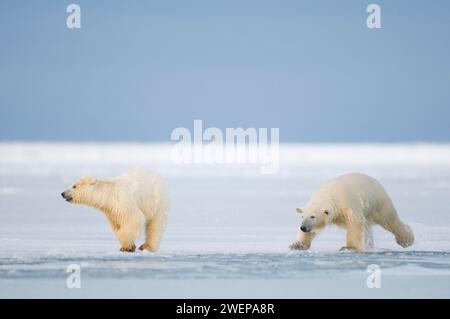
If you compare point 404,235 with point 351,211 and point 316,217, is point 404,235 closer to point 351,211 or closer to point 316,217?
point 351,211

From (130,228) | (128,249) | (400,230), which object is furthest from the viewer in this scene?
(400,230)

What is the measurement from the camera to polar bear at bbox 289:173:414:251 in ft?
27.9

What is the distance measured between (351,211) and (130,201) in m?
1.92

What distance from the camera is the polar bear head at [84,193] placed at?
8.52m

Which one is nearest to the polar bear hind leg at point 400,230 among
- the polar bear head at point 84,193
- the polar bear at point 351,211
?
the polar bear at point 351,211

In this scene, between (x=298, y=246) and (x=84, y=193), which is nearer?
(x=84, y=193)

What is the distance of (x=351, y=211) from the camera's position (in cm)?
852

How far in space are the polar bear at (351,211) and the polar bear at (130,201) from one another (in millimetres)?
1251

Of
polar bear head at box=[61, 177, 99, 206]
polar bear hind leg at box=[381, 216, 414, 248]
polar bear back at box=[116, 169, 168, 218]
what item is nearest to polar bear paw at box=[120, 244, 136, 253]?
polar bear back at box=[116, 169, 168, 218]

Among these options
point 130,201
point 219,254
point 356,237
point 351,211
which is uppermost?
point 130,201

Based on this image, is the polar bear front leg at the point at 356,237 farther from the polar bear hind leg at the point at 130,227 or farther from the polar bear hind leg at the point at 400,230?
the polar bear hind leg at the point at 130,227

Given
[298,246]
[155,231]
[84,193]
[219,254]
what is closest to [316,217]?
[298,246]

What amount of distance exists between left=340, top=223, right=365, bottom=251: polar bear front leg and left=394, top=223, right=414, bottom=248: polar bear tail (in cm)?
62

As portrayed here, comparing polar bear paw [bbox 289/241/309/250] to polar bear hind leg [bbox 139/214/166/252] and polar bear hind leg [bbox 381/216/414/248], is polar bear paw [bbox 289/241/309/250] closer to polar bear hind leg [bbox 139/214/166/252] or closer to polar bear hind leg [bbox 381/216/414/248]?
polar bear hind leg [bbox 381/216/414/248]
